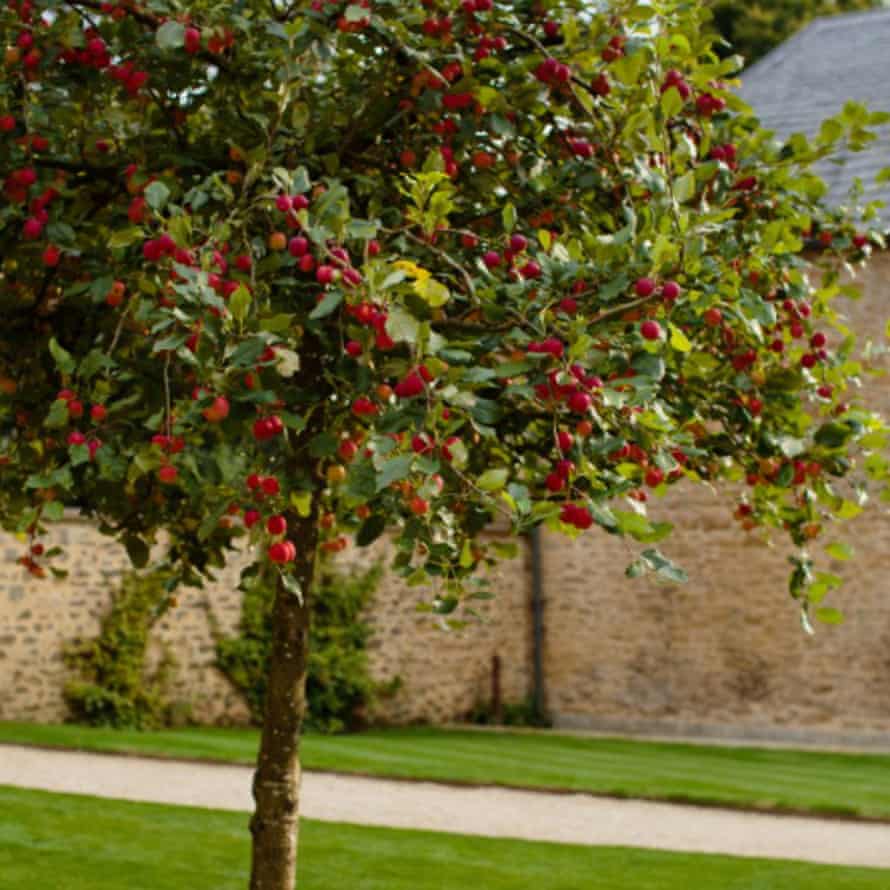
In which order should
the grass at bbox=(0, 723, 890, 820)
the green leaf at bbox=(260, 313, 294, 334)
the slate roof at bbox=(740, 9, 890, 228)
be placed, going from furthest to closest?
the slate roof at bbox=(740, 9, 890, 228)
the grass at bbox=(0, 723, 890, 820)
the green leaf at bbox=(260, 313, 294, 334)

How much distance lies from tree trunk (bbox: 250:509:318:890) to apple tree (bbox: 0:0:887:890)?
0.04ft

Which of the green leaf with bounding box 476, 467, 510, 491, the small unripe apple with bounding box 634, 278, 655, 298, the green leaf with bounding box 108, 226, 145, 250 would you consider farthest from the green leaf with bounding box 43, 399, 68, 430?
the small unripe apple with bounding box 634, 278, 655, 298

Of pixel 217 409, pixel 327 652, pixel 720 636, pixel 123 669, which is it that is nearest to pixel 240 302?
pixel 217 409

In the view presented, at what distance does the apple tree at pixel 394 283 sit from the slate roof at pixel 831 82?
1201 centimetres

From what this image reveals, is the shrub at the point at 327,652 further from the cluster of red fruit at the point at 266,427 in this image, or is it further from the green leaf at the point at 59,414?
the cluster of red fruit at the point at 266,427

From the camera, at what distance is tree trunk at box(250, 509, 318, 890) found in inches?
198

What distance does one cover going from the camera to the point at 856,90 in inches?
708

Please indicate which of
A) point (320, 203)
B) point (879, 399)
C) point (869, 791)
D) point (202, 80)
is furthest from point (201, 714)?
point (320, 203)

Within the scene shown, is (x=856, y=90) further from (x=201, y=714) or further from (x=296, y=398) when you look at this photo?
(x=296, y=398)

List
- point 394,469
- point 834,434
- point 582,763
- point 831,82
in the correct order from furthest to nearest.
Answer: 1. point 831,82
2. point 582,763
3. point 834,434
4. point 394,469

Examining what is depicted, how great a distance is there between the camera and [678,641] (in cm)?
1650

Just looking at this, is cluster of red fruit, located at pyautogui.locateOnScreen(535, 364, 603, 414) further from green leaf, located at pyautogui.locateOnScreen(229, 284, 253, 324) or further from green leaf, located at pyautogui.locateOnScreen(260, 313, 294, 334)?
green leaf, located at pyautogui.locateOnScreen(229, 284, 253, 324)

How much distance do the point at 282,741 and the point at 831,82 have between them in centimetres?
1580

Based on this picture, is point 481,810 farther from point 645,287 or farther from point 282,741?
point 645,287
